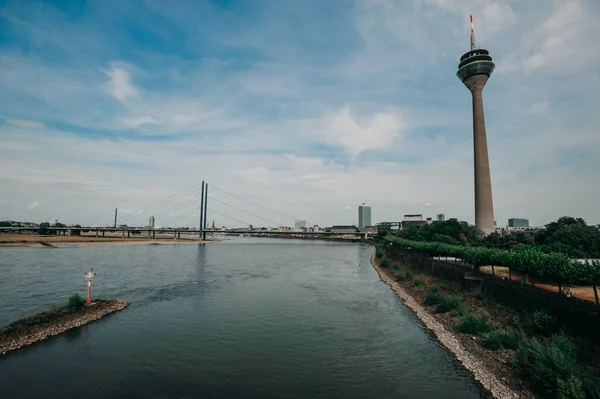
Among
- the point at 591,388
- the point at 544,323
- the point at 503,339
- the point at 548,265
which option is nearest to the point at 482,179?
the point at 548,265

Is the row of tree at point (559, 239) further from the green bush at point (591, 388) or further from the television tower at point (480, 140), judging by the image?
the green bush at point (591, 388)

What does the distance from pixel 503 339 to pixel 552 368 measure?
3.84 meters

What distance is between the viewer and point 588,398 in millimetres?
10695

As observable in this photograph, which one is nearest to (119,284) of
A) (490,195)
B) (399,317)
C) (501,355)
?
(399,317)

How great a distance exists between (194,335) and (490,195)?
7590cm

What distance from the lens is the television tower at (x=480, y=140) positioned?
7475cm

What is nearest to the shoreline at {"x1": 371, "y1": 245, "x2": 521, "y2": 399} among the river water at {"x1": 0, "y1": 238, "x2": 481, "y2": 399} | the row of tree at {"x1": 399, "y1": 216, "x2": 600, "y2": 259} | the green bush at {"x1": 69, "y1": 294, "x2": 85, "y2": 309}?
the river water at {"x1": 0, "y1": 238, "x2": 481, "y2": 399}

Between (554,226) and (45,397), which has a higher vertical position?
(554,226)

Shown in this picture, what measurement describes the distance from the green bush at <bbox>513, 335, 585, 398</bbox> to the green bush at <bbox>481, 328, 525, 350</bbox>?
1.10 meters

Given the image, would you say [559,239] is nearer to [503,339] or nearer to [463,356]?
[503,339]

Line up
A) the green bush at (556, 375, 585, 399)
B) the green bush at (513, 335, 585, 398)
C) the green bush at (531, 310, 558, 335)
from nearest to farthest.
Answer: the green bush at (556, 375, 585, 399), the green bush at (513, 335, 585, 398), the green bush at (531, 310, 558, 335)

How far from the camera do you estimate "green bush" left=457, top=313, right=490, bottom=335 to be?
18.2 meters

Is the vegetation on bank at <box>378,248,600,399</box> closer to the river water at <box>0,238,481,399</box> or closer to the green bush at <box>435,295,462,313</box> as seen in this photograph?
the green bush at <box>435,295,462,313</box>

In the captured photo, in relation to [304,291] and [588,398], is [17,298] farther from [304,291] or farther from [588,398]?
[588,398]
